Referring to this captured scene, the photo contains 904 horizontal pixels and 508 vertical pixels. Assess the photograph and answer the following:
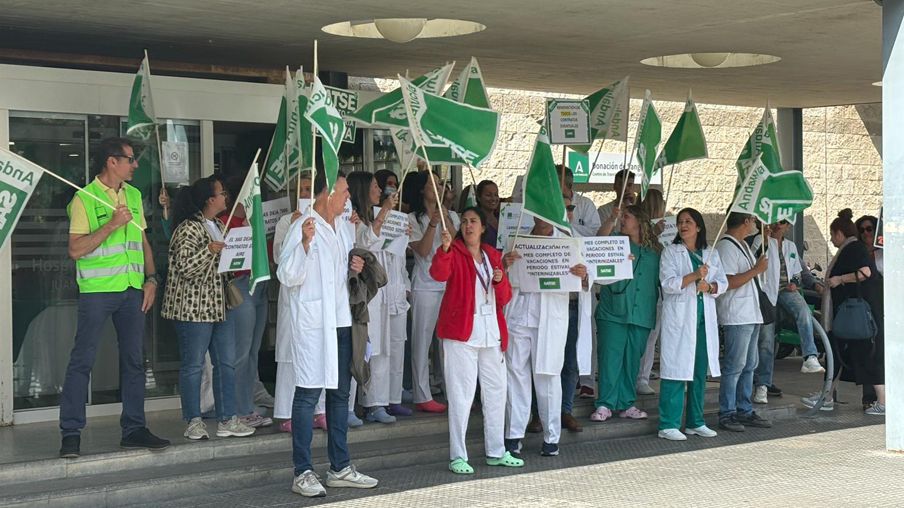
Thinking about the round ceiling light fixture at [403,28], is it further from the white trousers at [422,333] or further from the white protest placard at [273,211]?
the white trousers at [422,333]

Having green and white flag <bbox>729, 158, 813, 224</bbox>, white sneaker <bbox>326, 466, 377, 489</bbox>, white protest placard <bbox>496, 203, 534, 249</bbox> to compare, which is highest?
green and white flag <bbox>729, 158, 813, 224</bbox>

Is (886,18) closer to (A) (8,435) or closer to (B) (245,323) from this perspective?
(B) (245,323)

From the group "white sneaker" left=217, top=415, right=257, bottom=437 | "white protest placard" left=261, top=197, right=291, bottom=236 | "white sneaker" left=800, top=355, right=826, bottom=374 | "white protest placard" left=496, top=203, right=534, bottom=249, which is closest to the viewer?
"white sneaker" left=217, top=415, right=257, bottom=437

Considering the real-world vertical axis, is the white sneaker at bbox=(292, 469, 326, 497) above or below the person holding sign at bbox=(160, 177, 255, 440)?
below

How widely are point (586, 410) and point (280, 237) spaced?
128 inches

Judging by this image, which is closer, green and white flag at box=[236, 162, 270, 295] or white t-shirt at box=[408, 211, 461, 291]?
green and white flag at box=[236, 162, 270, 295]

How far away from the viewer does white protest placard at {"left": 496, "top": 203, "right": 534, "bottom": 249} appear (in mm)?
9234

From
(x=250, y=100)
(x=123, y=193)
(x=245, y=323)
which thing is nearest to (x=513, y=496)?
(x=245, y=323)

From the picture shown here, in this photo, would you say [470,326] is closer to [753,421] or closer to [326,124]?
[326,124]

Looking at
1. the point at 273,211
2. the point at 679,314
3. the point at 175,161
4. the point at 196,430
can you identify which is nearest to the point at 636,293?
the point at 679,314

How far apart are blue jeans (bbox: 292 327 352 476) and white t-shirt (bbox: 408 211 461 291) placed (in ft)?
6.76

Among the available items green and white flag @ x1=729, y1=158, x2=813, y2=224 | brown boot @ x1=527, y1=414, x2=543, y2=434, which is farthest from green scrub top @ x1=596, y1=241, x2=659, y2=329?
brown boot @ x1=527, y1=414, x2=543, y2=434

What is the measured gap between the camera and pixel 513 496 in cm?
732

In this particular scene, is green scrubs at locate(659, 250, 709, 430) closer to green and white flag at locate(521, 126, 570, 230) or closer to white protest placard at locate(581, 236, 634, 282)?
white protest placard at locate(581, 236, 634, 282)
